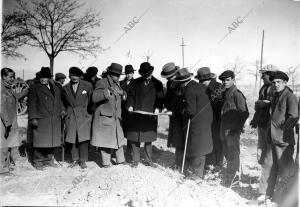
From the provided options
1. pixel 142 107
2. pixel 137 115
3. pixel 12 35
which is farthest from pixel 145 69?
pixel 12 35

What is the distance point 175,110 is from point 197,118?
682mm

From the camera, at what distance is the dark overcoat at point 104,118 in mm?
5645

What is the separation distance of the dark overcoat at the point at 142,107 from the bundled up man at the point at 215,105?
956 mm

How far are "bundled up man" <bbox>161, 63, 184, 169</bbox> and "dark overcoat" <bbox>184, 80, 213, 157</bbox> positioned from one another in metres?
0.36

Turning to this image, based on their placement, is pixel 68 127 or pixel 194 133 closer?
pixel 194 133

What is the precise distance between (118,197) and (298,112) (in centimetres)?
272

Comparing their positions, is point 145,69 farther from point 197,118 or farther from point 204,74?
point 197,118

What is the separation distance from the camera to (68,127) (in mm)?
5844

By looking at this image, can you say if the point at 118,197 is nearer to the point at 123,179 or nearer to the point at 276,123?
the point at 123,179

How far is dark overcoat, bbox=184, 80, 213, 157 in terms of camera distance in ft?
16.9

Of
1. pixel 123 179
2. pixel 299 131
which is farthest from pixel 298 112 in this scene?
pixel 123 179

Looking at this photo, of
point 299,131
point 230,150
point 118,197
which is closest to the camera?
point 299,131

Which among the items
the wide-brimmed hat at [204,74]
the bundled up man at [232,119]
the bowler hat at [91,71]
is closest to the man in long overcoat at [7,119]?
the bowler hat at [91,71]

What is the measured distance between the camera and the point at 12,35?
7.60 meters
